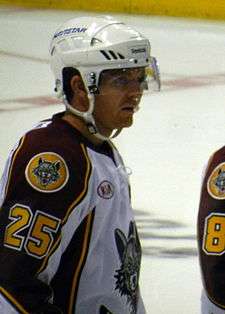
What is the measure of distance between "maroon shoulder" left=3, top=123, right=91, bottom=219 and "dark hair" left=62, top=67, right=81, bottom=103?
0.11m

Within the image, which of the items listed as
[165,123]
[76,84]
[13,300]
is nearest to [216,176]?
[76,84]

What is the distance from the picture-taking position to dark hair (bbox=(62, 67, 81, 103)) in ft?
6.57

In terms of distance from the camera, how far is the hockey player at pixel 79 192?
6.03 ft

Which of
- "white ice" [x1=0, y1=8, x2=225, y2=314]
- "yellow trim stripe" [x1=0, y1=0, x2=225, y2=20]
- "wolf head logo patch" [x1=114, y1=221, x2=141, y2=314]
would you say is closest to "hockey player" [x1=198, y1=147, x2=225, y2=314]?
"wolf head logo patch" [x1=114, y1=221, x2=141, y2=314]

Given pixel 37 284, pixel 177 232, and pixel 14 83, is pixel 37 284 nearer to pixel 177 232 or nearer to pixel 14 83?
pixel 177 232

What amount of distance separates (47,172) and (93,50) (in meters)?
0.26

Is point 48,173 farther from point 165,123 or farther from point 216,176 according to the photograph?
point 165,123

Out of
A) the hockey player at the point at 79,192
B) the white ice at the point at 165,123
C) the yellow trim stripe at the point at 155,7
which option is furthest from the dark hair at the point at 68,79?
the yellow trim stripe at the point at 155,7

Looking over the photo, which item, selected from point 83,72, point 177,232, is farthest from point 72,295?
point 177,232

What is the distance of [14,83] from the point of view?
24.1ft

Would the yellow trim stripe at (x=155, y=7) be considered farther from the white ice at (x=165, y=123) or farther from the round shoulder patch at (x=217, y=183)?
the round shoulder patch at (x=217, y=183)

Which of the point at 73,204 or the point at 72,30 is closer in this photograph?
the point at 73,204

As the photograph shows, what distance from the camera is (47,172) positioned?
1.85 metres

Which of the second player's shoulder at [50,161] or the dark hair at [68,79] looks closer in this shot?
the second player's shoulder at [50,161]
